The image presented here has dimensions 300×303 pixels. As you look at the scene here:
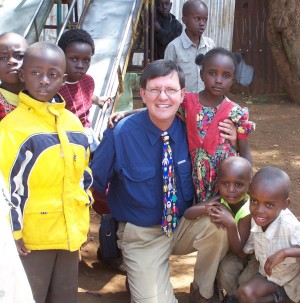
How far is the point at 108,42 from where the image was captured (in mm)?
5348

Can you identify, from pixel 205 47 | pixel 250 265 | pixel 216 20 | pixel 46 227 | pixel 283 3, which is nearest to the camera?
pixel 46 227

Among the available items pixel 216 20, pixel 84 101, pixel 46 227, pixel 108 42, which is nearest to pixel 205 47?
pixel 108 42

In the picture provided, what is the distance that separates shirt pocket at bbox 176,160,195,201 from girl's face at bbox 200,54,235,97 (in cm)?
43

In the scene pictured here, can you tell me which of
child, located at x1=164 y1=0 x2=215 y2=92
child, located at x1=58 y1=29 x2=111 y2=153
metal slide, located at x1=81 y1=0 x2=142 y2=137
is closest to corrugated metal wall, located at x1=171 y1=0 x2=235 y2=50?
metal slide, located at x1=81 y1=0 x2=142 y2=137

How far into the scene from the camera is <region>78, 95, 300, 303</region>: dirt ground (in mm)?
3492

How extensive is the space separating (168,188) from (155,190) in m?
0.08

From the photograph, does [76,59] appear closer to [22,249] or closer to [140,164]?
[140,164]

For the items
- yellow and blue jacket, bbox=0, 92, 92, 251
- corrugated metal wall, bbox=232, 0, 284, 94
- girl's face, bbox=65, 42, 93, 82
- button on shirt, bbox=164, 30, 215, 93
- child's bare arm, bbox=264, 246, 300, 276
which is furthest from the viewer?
corrugated metal wall, bbox=232, 0, 284, 94

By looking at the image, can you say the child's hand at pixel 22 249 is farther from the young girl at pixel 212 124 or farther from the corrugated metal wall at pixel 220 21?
the corrugated metal wall at pixel 220 21

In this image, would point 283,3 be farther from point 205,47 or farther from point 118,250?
point 118,250

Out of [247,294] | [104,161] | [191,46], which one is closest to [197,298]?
[247,294]

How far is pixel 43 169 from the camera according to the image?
2.48 m

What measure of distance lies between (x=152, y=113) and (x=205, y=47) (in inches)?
85.9

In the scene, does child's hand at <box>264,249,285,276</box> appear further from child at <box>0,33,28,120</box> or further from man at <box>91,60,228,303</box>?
child at <box>0,33,28,120</box>
